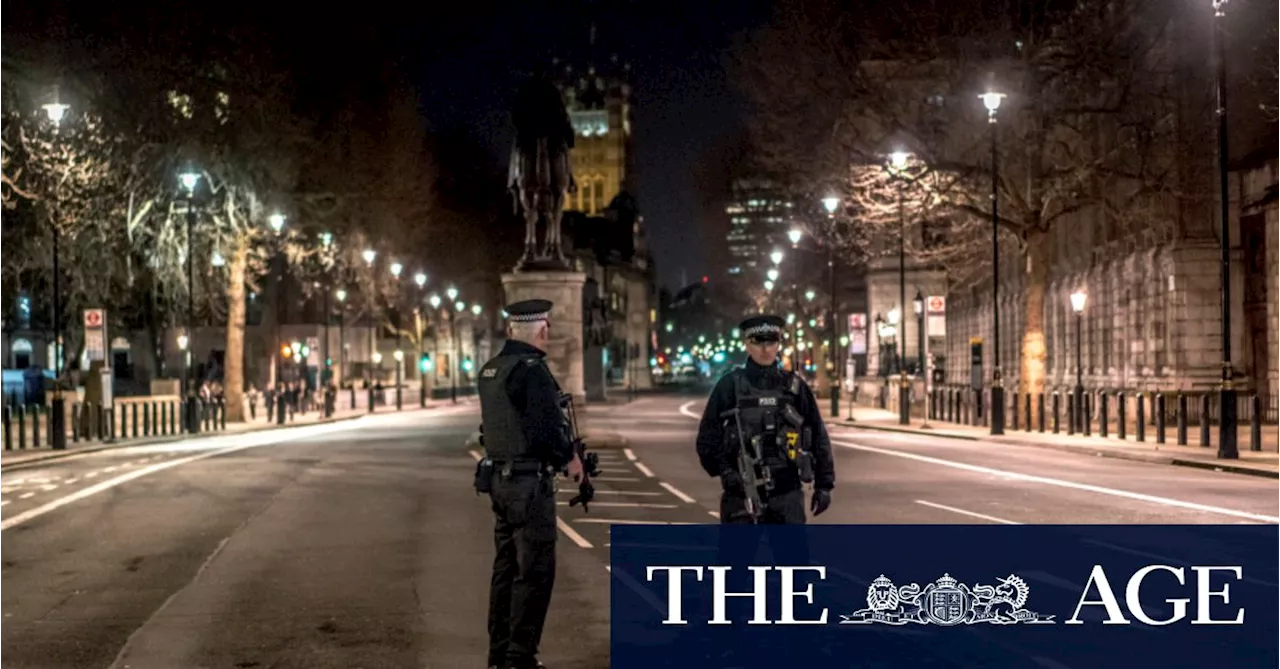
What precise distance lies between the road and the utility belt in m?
1.42

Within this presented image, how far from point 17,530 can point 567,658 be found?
34.0 feet

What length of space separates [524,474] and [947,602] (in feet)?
10.9

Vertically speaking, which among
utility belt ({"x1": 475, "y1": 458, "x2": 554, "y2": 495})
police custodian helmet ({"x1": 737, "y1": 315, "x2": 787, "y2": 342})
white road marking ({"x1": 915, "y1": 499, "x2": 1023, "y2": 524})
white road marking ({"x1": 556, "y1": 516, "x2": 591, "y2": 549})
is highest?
police custodian helmet ({"x1": 737, "y1": 315, "x2": 787, "y2": 342})

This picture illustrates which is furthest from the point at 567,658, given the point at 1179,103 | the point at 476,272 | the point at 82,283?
the point at 476,272

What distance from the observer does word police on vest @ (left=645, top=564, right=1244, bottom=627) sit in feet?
30.2

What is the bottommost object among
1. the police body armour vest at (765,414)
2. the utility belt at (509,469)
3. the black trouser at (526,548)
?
the black trouser at (526,548)

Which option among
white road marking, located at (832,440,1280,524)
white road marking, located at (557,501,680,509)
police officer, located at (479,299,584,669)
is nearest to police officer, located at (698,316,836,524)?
police officer, located at (479,299,584,669)

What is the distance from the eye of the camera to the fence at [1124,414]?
3122 centimetres

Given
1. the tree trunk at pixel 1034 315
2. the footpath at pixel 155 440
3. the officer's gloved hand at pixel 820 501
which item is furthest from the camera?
the tree trunk at pixel 1034 315

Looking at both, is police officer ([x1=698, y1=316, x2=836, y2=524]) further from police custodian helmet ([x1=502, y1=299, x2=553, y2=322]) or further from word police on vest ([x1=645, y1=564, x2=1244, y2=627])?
police custodian helmet ([x1=502, y1=299, x2=553, y2=322])

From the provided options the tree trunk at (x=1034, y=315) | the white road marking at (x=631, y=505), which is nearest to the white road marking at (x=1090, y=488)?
the white road marking at (x=631, y=505)

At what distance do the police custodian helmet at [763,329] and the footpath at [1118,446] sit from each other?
1655 centimetres

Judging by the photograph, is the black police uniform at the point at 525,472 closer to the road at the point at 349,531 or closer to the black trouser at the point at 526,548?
the black trouser at the point at 526,548

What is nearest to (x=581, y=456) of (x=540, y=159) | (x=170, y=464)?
(x=170, y=464)
